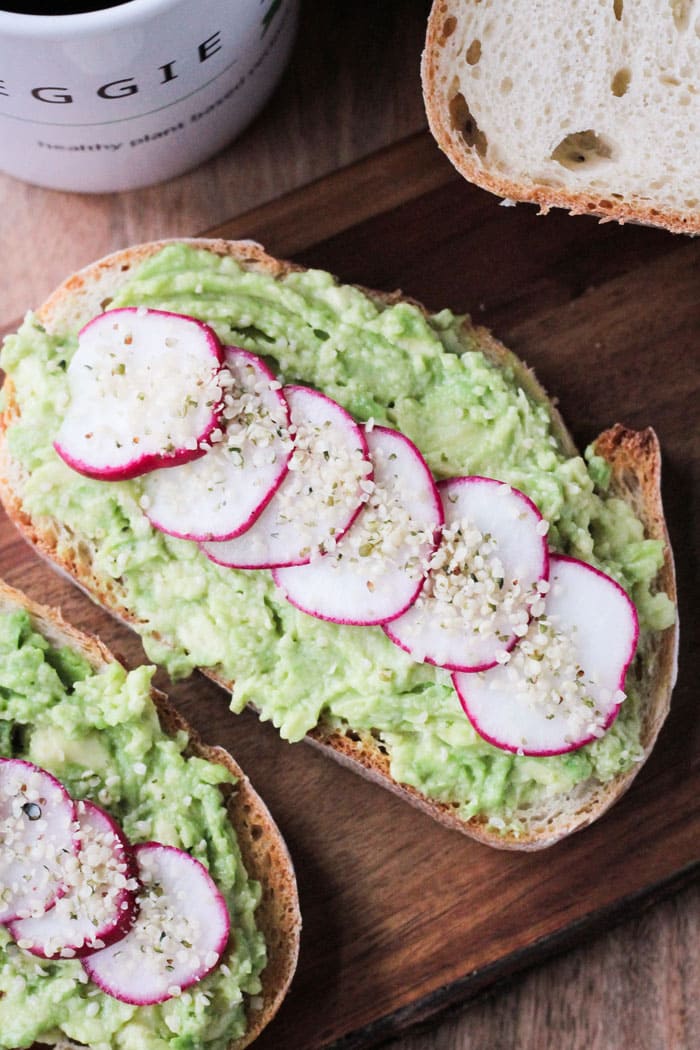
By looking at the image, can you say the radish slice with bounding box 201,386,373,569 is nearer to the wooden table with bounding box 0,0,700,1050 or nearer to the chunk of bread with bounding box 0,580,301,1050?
the chunk of bread with bounding box 0,580,301,1050

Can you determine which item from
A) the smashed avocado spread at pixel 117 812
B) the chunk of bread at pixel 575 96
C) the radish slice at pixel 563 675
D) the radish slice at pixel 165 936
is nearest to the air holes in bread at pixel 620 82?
the chunk of bread at pixel 575 96

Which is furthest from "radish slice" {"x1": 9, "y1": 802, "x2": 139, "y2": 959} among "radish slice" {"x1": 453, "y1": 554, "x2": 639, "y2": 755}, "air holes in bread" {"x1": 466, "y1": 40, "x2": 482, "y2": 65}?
"air holes in bread" {"x1": 466, "y1": 40, "x2": 482, "y2": 65}

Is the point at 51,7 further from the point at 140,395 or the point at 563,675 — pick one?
the point at 563,675

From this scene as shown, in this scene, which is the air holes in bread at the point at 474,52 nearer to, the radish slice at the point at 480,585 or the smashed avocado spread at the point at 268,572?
the smashed avocado spread at the point at 268,572

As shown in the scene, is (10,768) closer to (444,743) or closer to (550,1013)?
(444,743)

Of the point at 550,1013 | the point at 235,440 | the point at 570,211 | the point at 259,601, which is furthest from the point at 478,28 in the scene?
the point at 550,1013
